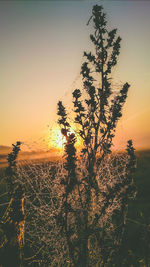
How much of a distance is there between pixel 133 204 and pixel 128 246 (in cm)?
585

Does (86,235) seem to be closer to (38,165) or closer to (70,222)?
(70,222)

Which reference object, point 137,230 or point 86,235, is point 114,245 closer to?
point 86,235

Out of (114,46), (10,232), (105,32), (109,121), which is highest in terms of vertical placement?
(105,32)

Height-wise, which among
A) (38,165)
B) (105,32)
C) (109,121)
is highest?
(105,32)

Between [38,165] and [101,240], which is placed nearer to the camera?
[101,240]

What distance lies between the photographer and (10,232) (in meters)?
1.96

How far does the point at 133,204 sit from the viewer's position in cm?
1341

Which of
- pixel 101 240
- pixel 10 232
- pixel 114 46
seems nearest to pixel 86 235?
pixel 101 240

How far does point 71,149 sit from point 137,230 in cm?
905

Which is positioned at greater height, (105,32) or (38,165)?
(105,32)

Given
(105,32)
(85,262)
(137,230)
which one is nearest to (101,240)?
(85,262)

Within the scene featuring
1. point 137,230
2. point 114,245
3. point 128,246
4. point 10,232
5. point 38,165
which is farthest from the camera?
point 137,230

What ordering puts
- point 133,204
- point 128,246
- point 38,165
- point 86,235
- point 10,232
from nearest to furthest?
point 10,232, point 86,235, point 38,165, point 128,246, point 133,204

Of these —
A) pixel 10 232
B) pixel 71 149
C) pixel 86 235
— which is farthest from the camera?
pixel 86 235
